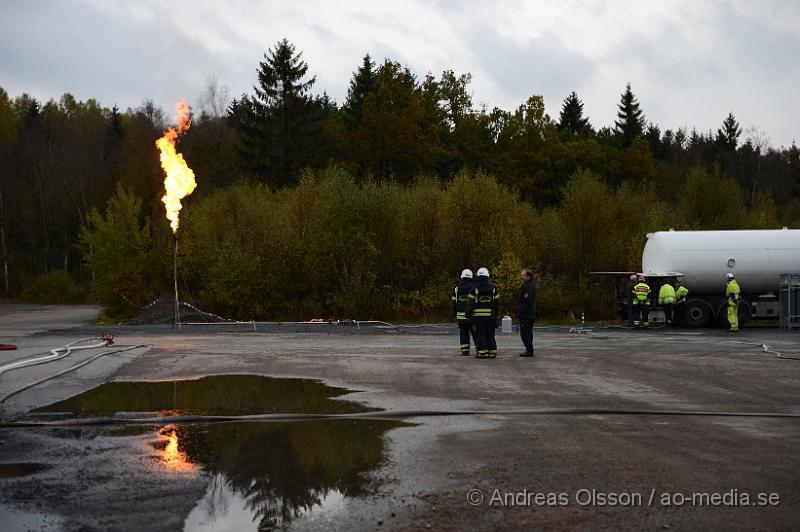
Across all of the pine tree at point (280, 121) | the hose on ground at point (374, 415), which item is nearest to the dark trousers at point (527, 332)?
the hose on ground at point (374, 415)

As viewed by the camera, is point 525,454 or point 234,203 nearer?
point 525,454

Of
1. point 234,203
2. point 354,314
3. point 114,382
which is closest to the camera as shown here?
point 114,382

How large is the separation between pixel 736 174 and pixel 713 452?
7722cm

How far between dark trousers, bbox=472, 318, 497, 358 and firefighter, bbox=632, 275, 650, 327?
41.3 ft

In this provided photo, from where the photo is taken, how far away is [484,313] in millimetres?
17141

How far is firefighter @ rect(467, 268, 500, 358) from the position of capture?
672 inches

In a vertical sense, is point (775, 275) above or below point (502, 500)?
above

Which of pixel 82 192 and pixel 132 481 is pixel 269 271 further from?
pixel 82 192

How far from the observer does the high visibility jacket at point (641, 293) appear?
92.7 ft

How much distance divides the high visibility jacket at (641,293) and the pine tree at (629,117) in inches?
2522

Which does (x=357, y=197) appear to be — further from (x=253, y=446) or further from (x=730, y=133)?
(x=730, y=133)

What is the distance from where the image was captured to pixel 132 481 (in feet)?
23.3

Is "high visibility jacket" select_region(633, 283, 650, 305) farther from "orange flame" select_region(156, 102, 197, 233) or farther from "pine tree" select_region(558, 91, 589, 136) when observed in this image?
"pine tree" select_region(558, 91, 589, 136)

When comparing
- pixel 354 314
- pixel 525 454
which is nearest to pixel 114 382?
pixel 525 454
